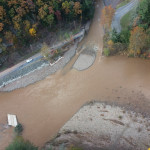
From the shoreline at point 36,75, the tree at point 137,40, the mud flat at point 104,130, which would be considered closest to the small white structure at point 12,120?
the shoreline at point 36,75

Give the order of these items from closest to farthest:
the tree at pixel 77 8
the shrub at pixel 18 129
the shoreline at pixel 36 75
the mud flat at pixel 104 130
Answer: the mud flat at pixel 104 130
the shrub at pixel 18 129
the shoreline at pixel 36 75
the tree at pixel 77 8

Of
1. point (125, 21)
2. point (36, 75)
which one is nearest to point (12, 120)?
point (36, 75)

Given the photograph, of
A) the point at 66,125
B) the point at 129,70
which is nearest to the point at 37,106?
the point at 66,125

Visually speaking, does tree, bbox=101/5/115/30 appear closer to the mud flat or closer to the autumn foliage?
the autumn foliage

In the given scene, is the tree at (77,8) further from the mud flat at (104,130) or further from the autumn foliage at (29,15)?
the mud flat at (104,130)

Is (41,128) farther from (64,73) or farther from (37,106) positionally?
(64,73)

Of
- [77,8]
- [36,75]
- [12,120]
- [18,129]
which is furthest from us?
[77,8]

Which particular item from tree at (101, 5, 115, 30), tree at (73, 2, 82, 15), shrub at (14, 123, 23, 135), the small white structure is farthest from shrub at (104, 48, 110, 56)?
shrub at (14, 123, 23, 135)

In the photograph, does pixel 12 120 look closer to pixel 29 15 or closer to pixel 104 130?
pixel 104 130
